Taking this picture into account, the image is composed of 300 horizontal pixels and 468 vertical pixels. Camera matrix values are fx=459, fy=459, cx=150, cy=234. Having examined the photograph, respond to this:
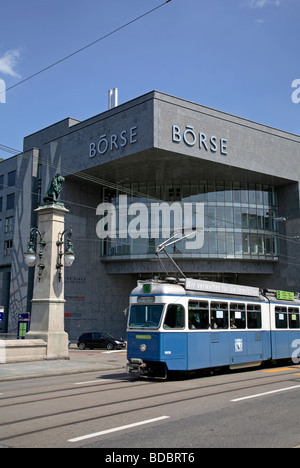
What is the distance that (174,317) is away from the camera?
14.5 m

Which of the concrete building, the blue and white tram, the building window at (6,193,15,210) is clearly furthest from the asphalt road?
the building window at (6,193,15,210)

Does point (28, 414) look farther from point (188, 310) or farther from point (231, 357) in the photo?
point (231, 357)

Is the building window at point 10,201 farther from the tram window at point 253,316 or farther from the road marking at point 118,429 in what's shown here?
the road marking at point 118,429

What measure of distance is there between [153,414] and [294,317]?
45.5 ft

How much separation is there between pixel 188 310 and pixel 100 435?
803cm

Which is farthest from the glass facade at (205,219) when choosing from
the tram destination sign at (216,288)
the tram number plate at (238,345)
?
the tram number plate at (238,345)

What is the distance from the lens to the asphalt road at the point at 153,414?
21.9ft

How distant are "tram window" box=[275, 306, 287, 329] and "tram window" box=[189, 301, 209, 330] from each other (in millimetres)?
5441

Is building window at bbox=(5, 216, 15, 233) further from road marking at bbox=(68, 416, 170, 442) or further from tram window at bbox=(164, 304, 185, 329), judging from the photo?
road marking at bbox=(68, 416, 170, 442)

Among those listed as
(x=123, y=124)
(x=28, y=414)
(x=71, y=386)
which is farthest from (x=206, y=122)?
(x=28, y=414)

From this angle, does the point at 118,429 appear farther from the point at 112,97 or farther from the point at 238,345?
the point at 112,97

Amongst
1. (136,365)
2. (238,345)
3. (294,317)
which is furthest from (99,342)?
(136,365)

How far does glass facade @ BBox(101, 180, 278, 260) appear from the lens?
1793 inches
